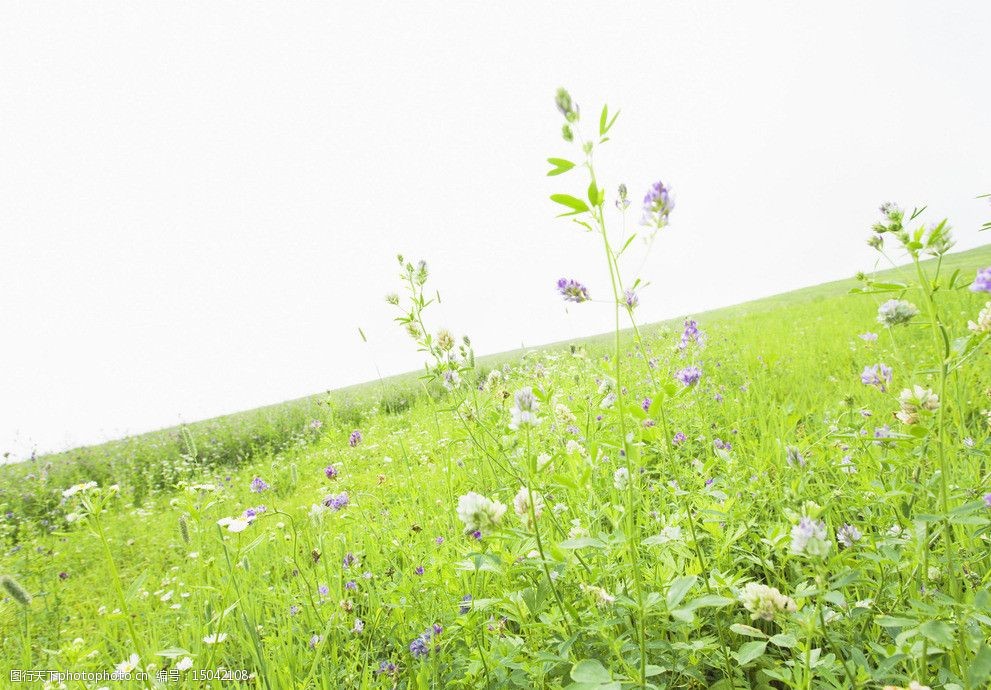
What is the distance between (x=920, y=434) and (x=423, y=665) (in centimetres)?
163

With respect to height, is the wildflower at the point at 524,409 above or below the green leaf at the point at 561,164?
below

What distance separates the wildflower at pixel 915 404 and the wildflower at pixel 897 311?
195 millimetres

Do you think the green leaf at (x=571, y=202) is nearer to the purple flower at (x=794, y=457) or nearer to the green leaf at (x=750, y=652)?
the purple flower at (x=794, y=457)

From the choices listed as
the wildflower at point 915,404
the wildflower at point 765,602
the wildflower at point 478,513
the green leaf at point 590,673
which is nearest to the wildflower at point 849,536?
the wildflower at point 915,404

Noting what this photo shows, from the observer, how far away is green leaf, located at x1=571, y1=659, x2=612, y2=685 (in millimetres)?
1032

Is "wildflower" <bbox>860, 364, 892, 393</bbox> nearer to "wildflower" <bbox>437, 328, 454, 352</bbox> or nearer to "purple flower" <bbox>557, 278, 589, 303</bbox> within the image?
"purple flower" <bbox>557, 278, 589, 303</bbox>

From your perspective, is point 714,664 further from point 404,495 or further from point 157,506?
point 157,506

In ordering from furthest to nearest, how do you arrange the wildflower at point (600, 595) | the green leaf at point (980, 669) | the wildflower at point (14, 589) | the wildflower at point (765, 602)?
the wildflower at point (14, 589), the wildflower at point (600, 595), the wildflower at point (765, 602), the green leaf at point (980, 669)

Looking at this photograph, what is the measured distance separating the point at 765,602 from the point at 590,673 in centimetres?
44

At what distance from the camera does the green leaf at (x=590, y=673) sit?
1.03m

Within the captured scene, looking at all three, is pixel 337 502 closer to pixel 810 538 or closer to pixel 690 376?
pixel 690 376

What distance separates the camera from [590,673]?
1.06 m

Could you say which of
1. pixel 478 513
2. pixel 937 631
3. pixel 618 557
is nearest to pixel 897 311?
pixel 937 631

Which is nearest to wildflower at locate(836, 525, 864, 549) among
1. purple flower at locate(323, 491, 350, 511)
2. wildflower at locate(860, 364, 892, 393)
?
wildflower at locate(860, 364, 892, 393)
